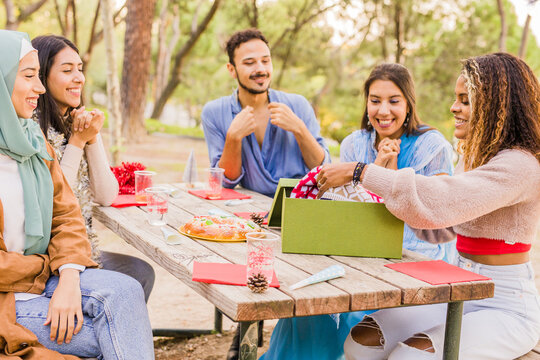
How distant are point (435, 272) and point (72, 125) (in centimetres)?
175

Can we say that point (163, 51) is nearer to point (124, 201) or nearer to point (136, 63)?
point (136, 63)

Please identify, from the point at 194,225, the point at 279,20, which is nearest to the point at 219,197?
the point at 194,225

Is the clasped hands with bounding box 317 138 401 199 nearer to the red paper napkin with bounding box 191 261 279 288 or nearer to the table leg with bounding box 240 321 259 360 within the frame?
the red paper napkin with bounding box 191 261 279 288

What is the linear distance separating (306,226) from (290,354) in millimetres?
965

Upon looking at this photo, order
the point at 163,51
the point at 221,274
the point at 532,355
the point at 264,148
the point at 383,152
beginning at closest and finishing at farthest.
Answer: the point at 221,274, the point at 532,355, the point at 383,152, the point at 264,148, the point at 163,51

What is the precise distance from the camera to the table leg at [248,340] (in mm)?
1684

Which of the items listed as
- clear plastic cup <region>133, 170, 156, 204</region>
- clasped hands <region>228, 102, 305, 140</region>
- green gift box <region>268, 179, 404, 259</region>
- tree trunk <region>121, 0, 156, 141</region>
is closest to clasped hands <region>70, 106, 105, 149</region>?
clear plastic cup <region>133, 170, 156, 204</region>

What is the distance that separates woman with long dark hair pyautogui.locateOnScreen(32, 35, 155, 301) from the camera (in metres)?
2.59

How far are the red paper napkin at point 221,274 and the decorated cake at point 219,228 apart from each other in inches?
14.6

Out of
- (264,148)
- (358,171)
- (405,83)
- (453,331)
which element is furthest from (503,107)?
(264,148)

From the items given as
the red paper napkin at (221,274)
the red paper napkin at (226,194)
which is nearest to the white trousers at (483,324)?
the red paper napkin at (221,274)

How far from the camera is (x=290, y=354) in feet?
9.02

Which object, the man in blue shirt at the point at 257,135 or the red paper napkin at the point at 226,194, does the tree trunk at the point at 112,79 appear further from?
the red paper napkin at the point at 226,194

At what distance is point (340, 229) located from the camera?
6.81 feet
